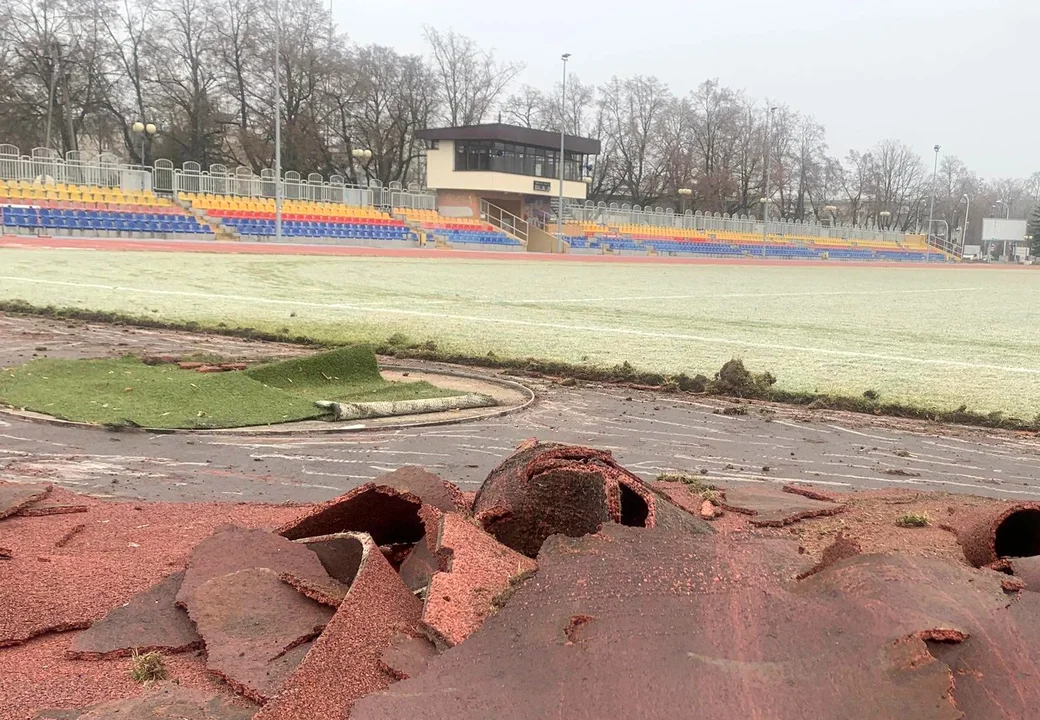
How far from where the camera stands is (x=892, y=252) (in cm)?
9256

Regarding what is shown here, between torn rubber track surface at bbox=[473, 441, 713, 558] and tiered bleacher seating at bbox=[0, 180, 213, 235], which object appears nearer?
torn rubber track surface at bbox=[473, 441, 713, 558]

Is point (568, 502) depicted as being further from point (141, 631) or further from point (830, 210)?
point (830, 210)

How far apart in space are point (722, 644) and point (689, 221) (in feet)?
238

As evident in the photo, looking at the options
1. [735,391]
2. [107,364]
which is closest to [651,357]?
[735,391]

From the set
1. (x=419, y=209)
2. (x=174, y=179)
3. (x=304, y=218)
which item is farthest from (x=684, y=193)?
(x=174, y=179)

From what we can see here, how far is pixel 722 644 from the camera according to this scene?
1865 mm

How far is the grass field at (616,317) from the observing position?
→ 961 centimetres

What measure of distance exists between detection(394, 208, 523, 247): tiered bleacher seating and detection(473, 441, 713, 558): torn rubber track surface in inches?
2030

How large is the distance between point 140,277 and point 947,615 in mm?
19727

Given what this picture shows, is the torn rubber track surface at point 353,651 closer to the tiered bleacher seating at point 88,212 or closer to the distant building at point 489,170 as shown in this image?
the tiered bleacher seating at point 88,212

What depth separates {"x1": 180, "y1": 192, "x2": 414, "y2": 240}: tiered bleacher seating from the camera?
142 feet

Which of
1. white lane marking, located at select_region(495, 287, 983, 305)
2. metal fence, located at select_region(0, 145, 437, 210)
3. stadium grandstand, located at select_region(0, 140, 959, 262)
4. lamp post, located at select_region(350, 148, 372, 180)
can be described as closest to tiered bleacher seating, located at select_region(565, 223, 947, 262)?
stadium grandstand, located at select_region(0, 140, 959, 262)

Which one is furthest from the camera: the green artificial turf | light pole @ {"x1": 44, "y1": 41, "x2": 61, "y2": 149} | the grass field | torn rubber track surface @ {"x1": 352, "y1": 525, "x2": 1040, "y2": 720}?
light pole @ {"x1": 44, "y1": 41, "x2": 61, "y2": 149}

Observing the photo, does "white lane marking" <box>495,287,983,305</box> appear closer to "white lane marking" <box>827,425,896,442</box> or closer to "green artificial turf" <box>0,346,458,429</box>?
"green artificial turf" <box>0,346,458,429</box>
